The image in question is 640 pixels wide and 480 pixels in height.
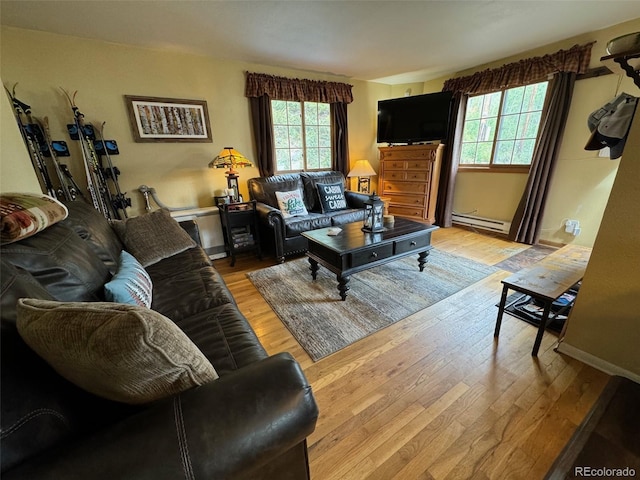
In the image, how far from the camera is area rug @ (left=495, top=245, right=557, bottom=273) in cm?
272

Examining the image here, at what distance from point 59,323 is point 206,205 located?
305cm

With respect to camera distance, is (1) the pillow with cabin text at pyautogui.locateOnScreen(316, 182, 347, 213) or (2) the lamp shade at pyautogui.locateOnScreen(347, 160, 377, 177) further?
(2) the lamp shade at pyautogui.locateOnScreen(347, 160, 377, 177)


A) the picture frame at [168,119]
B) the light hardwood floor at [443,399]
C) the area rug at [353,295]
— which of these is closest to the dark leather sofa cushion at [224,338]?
the light hardwood floor at [443,399]

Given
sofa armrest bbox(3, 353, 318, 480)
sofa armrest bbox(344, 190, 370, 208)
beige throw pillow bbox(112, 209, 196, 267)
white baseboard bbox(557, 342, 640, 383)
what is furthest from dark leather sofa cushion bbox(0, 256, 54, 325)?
sofa armrest bbox(344, 190, 370, 208)

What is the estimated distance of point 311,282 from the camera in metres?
2.50

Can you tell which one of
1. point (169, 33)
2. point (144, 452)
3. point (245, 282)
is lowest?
point (245, 282)

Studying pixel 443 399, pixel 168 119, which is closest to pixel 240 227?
pixel 168 119

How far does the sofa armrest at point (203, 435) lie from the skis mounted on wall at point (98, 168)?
9.50 feet

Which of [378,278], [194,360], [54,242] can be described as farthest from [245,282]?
[194,360]

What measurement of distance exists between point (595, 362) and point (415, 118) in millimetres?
3522

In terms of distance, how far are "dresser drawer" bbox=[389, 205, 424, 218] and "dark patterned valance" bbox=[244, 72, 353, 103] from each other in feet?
6.05

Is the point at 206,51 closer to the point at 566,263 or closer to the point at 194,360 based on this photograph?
the point at 194,360

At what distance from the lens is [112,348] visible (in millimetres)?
517

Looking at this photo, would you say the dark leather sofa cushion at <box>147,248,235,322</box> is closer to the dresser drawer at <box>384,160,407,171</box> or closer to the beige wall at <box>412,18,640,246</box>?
the dresser drawer at <box>384,160,407,171</box>
